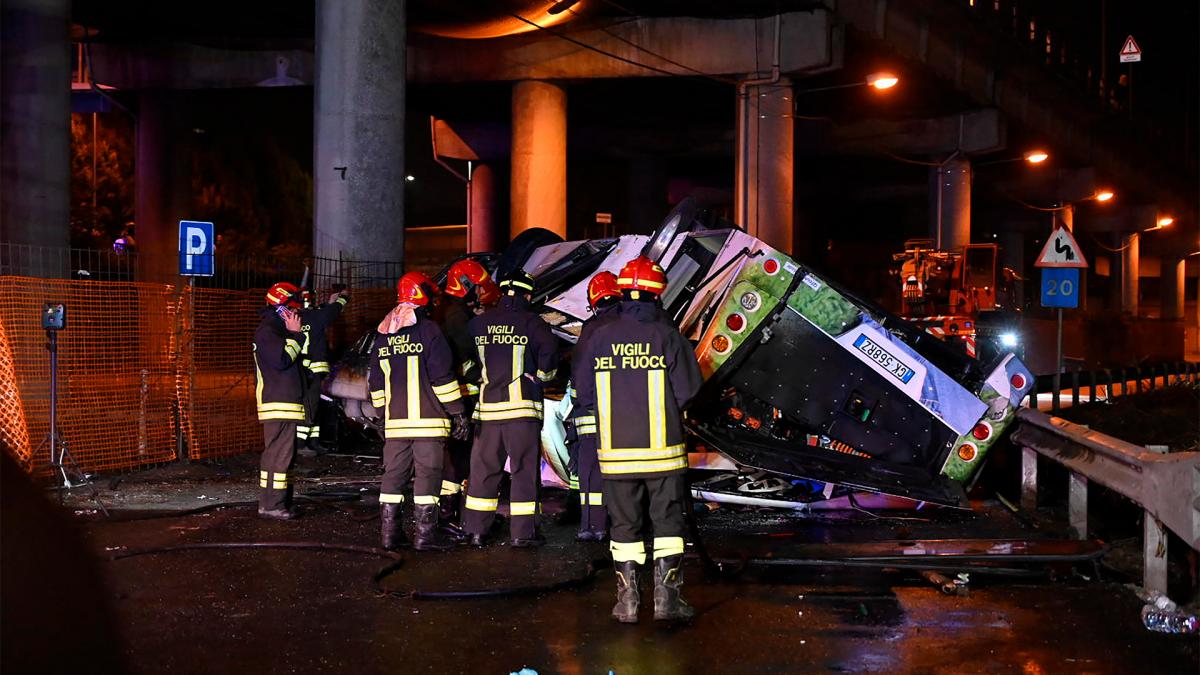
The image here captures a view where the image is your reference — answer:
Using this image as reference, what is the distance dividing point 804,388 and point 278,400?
401cm

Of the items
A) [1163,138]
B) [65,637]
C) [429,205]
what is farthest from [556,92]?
[1163,138]

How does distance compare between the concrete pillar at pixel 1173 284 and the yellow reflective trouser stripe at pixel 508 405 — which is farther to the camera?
the concrete pillar at pixel 1173 284

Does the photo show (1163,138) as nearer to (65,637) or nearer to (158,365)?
(158,365)

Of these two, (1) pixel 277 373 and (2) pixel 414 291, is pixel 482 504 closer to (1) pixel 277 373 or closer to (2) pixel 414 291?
(2) pixel 414 291

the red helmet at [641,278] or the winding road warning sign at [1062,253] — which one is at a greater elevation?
the winding road warning sign at [1062,253]

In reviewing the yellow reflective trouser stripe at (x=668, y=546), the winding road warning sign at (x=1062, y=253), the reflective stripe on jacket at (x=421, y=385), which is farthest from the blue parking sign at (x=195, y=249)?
the winding road warning sign at (x=1062, y=253)

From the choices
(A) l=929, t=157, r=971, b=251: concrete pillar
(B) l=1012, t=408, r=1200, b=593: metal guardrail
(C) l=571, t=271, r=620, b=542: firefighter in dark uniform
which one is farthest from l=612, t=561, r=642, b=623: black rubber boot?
(A) l=929, t=157, r=971, b=251: concrete pillar

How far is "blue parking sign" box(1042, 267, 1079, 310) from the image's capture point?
14102 millimetres

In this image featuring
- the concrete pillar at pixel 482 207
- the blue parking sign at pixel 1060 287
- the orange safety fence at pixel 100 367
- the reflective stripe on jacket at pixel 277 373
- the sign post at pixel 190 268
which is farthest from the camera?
the concrete pillar at pixel 482 207

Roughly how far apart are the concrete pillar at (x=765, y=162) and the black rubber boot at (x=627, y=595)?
19.7 m

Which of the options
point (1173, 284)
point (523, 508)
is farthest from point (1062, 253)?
point (1173, 284)

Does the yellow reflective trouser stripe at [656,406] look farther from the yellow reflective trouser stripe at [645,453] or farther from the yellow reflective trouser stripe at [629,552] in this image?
the yellow reflective trouser stripe at [629,552]

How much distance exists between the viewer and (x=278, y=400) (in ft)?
29.8

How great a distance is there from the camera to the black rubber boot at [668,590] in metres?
5.92
